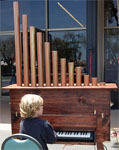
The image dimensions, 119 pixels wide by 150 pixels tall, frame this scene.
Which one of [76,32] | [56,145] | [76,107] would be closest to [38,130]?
[76,107]

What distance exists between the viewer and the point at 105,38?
6.84m

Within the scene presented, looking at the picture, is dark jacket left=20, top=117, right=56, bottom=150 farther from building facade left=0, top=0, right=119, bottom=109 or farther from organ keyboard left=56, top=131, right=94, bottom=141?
building facade left=0, top=0, right=119, bottom=109

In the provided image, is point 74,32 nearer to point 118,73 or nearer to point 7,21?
point 118,73

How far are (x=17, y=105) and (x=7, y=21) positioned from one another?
623cm

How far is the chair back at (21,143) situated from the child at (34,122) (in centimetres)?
24

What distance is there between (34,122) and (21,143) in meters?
0.30

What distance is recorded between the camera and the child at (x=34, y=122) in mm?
2061

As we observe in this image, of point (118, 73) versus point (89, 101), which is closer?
point (89, 101)

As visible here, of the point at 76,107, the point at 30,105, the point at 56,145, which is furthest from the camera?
the point at 56,145

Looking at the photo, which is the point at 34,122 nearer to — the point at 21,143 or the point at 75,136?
the point at 21,143

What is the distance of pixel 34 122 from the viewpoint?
2.10 meters

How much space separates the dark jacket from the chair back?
0.76 feet

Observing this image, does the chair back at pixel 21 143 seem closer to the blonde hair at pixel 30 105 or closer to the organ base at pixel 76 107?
the blonde hair at pixel 30 105

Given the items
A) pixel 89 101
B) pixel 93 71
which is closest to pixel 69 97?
pixel 89 101
